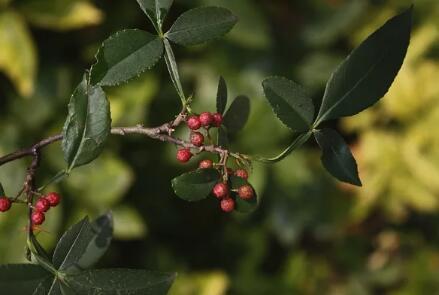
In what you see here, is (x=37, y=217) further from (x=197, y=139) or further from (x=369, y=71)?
(x=369, y=71)

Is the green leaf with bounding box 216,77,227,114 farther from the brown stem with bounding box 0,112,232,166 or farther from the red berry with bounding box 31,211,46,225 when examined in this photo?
the red berry with bounding box 31,211,46,225

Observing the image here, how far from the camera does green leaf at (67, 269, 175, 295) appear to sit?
60cm

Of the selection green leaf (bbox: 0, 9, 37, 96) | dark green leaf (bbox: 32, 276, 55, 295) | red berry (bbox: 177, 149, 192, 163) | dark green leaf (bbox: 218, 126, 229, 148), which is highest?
dark green leaf (bbox: 218, 126, 229, 148)

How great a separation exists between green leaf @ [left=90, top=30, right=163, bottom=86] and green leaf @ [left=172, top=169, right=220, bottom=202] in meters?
0.09

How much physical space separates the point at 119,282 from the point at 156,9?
229 millimetres

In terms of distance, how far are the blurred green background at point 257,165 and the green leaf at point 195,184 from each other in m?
1.09

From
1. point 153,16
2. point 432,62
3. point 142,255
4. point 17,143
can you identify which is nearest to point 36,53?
point 17,143

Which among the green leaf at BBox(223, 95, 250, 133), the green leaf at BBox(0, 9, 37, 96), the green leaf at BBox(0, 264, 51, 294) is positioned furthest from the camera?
the green leaf at BBox(0, 9, 37, 96)

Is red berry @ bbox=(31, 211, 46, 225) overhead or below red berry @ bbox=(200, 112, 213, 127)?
below

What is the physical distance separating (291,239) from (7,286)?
64.4 inches

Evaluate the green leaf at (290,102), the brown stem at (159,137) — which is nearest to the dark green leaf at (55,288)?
the brown stem at (159,137)

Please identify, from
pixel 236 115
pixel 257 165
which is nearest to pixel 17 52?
pixel 257 165

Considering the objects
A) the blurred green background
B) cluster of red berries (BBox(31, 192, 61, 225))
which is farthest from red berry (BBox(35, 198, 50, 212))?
the blurred green background

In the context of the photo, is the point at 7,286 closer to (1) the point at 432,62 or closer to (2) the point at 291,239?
(2) the point at 291,239
